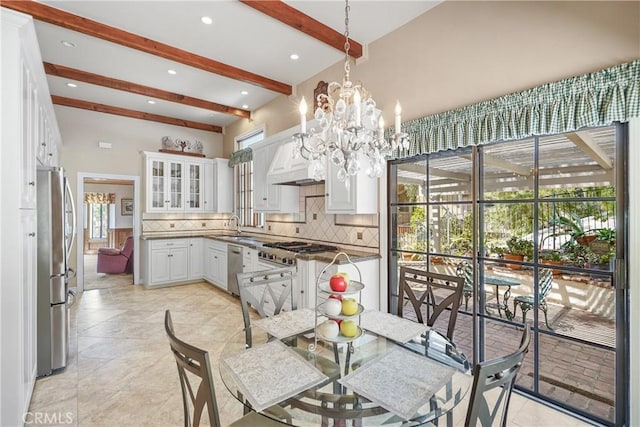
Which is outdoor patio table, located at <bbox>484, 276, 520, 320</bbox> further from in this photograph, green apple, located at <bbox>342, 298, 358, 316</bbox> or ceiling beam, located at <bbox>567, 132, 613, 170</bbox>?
green apple, located at <bbox>342, 298, 358, 316</bbox>

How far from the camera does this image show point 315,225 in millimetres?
4254

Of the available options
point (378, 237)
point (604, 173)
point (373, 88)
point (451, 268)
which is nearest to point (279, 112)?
point (373, 88)

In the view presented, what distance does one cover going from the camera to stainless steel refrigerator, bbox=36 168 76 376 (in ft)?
8.44

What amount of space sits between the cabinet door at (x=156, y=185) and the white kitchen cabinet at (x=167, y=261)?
706 mm

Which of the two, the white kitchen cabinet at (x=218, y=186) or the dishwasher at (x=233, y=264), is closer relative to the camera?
the dishwasher at (x=233, y=264)

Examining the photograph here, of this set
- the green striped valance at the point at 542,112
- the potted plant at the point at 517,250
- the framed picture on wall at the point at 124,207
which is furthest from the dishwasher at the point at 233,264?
the framed picture on wall at the point at 124,207

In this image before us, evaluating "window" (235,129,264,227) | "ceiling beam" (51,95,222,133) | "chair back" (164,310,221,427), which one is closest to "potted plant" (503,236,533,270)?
"chair back" (164,310,221,427)

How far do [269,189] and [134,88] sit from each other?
8.05ft

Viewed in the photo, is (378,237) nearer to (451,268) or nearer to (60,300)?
(451,268)

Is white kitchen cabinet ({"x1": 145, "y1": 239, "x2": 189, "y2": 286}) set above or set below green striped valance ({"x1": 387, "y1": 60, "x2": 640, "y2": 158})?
below

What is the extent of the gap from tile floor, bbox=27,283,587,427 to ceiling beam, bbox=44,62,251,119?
316 cm

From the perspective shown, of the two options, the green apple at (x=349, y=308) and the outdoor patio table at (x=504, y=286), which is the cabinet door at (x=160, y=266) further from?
the outdoor patio table at (x=504, y=286)

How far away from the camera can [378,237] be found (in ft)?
11.0

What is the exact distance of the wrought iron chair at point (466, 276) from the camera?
2633 millimetres
